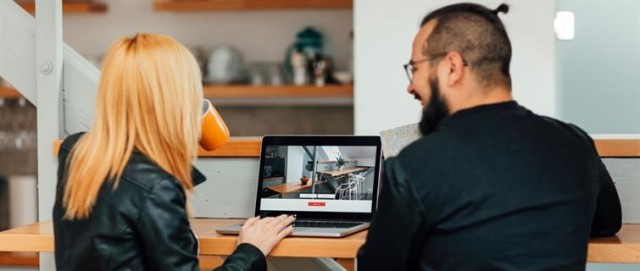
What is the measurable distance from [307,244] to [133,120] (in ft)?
1.45

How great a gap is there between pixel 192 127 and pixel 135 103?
0.12m

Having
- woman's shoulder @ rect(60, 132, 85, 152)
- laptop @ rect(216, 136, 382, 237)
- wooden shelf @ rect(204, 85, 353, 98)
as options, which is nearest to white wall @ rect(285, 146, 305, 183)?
laptop @ rect(216, 136, 382, 237)

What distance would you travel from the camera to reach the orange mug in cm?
200

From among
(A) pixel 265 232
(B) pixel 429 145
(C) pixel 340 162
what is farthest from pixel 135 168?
(C) pixel 340 162

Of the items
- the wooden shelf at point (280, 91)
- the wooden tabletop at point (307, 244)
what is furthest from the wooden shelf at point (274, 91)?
the wooden tabletop at point (307, 244)

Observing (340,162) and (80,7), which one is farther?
(80,7)

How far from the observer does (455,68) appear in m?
1.62

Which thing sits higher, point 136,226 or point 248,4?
point 248,4

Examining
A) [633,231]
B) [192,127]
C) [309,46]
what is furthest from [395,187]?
[309,46]

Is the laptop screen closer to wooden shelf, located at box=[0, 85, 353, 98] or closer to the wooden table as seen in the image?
the wooden table

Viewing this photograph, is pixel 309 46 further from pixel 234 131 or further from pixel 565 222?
pixel 565 222

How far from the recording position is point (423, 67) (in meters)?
1.67

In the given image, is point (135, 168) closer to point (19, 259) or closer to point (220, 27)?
point (19, 259)

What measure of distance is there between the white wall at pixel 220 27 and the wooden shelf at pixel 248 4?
0.44 feet
